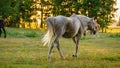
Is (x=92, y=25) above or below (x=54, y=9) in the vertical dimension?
above

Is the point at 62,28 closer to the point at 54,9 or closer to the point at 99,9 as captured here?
the point at 99,9

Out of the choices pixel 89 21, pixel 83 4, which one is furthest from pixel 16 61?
pixel 83 4

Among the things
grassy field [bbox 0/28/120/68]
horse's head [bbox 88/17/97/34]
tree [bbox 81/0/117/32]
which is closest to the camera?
grassy field [bbox 0/28/120/68]

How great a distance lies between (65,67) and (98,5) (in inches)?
2363

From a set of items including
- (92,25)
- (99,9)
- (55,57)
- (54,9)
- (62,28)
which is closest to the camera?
(62,28)

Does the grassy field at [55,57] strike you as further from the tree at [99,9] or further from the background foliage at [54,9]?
the tree at [99,9]

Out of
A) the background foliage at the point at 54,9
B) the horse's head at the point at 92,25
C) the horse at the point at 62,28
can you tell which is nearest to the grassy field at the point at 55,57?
the horse at the point at 62,28

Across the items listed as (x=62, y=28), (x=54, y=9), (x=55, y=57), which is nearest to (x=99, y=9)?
(x=54, y=9)

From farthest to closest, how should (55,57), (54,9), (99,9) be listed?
(54,9) → (99,9) → (55,57)

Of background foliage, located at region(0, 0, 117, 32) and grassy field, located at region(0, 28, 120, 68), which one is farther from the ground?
grassy field, located at region(0, 28, 120, 68)

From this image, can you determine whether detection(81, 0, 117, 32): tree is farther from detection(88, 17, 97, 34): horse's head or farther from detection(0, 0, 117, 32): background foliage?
detection(88, 17, 97, 34): horse's head

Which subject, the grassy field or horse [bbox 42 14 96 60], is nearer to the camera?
the grassy field

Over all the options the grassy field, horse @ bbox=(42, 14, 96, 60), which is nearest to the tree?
the grassy field

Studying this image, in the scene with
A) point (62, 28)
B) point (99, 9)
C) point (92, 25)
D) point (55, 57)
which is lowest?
point (99, 9)
